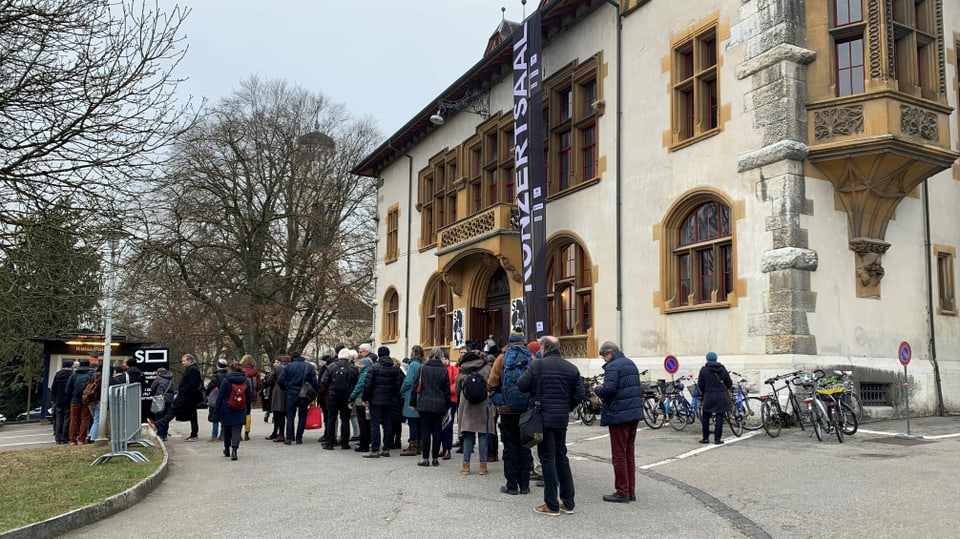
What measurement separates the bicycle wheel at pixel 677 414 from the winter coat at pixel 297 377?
671cm

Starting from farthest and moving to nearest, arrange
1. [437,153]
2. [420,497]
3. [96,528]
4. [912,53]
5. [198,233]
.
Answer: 1. [198,233]
2. [437,153]
3. [912,53]
4. [420,497]
5. [96,528]

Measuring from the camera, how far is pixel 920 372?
54.5 feet

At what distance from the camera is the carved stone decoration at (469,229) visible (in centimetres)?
2395

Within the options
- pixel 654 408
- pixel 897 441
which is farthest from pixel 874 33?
pixel 654 408

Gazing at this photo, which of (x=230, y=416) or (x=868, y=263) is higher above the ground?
(x=868, y=263)

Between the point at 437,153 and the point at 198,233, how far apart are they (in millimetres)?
11818

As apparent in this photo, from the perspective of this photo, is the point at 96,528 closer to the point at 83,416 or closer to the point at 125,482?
the point at 125,482

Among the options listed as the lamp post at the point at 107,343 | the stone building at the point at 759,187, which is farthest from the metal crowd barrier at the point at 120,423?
the stone building at the point at 759,187

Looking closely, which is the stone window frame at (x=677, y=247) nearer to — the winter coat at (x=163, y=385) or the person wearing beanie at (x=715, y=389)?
the person wearing beanie at (x=715, y=389)

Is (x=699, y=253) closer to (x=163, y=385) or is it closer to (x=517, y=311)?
(x=517, y=311)

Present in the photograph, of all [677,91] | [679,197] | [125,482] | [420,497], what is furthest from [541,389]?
[677,91]

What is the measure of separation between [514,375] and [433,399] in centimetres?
238

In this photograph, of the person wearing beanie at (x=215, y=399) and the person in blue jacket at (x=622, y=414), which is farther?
the person wearing beanie at (x=215, y=399)

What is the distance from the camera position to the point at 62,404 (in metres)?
17.3
